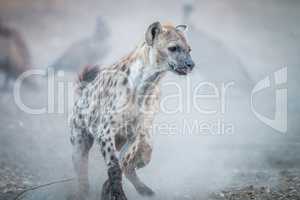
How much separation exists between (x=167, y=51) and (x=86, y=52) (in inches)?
126

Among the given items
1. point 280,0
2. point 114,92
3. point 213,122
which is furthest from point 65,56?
point 114,92

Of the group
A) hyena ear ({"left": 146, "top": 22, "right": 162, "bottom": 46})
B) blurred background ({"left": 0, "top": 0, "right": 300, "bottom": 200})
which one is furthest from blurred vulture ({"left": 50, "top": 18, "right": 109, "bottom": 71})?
hyena ear ({"left": 146, "top": 22, "right": 162, "bottom": 46})

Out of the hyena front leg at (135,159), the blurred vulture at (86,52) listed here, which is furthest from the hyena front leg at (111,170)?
the blurred vulture at (86,52)

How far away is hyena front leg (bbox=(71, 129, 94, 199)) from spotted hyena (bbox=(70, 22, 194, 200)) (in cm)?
19

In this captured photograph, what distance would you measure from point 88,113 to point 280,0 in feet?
11.7

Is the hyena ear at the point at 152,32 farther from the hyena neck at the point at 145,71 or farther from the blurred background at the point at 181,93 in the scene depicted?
the blurred background at the point at 181,93

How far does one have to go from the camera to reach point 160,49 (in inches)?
191

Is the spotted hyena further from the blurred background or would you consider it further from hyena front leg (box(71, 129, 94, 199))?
the blurred background

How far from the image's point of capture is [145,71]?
4867mm

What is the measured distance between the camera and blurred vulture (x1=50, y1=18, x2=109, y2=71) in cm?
791
